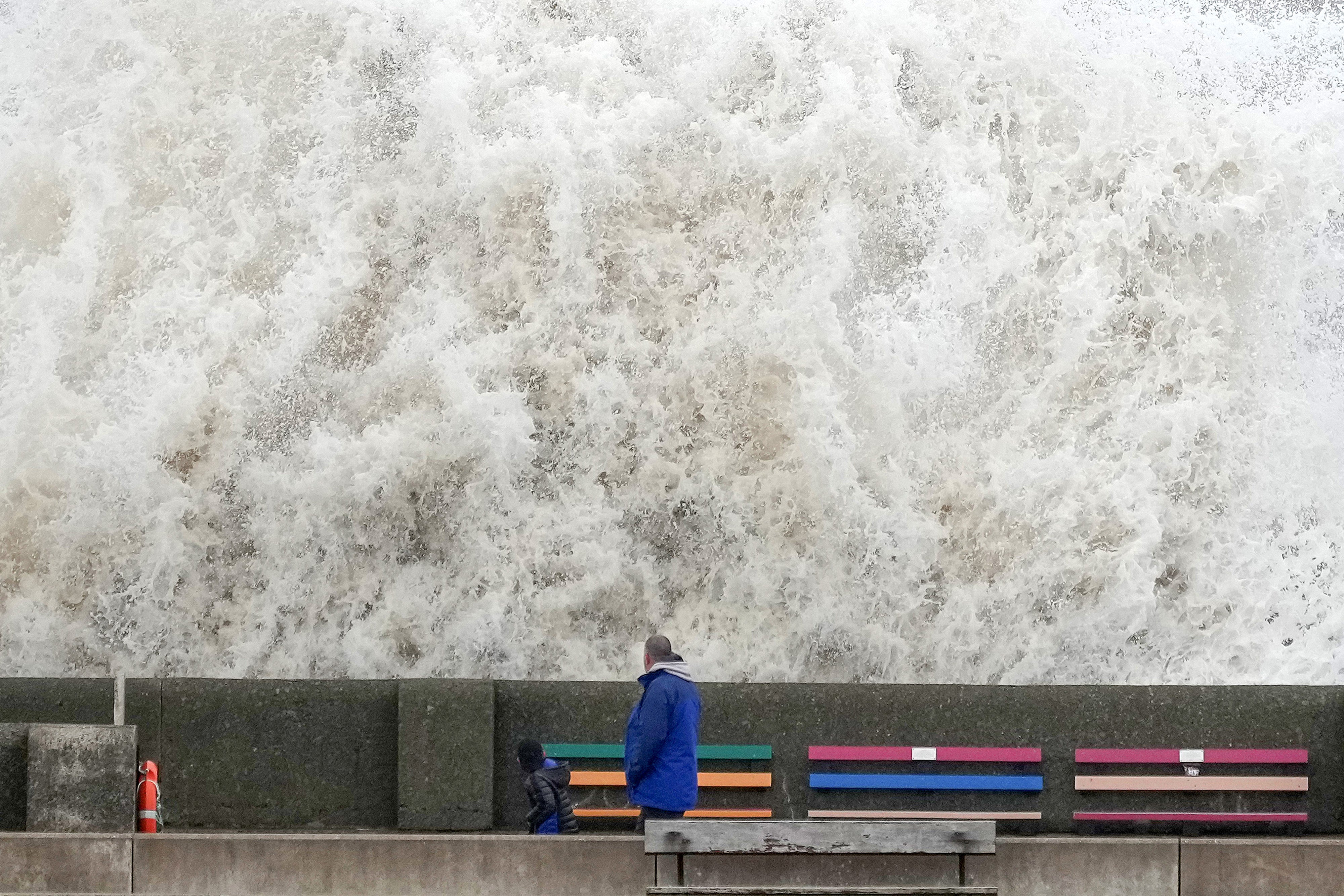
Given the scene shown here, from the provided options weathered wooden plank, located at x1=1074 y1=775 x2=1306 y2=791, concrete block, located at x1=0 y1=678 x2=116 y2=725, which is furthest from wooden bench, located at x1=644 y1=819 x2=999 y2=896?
concrete block, located at x1=0 y1=678 x2=116 y2=725

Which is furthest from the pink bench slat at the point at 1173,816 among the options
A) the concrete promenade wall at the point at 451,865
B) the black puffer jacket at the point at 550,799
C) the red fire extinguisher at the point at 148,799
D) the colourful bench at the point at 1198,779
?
the red fire extinguisher at the point at 148,799

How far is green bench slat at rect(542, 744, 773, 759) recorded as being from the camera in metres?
8.80

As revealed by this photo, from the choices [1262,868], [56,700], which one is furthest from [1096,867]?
[56,700]

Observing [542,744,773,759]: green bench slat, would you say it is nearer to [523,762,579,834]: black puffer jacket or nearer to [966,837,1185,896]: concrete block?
[523,762,579,834]: black puffer jacket

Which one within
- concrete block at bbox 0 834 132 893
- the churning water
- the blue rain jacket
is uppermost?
the churning water

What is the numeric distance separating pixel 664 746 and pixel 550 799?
1207 mm

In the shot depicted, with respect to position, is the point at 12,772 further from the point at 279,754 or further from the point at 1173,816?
the point at 1173,816

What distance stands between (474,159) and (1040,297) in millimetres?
5144

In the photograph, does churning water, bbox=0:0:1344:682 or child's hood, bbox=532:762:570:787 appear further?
churning water, bbox=0:0:1344:682

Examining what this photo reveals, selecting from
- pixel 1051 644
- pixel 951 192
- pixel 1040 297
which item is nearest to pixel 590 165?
pixel 951 192

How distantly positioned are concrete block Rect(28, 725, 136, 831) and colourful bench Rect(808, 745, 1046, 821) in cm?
404

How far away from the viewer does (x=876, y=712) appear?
8859 millimetres

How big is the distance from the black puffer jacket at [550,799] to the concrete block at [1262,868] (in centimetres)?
305

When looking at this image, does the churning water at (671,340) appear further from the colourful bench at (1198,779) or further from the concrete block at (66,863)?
the concrete block at (66,863)
